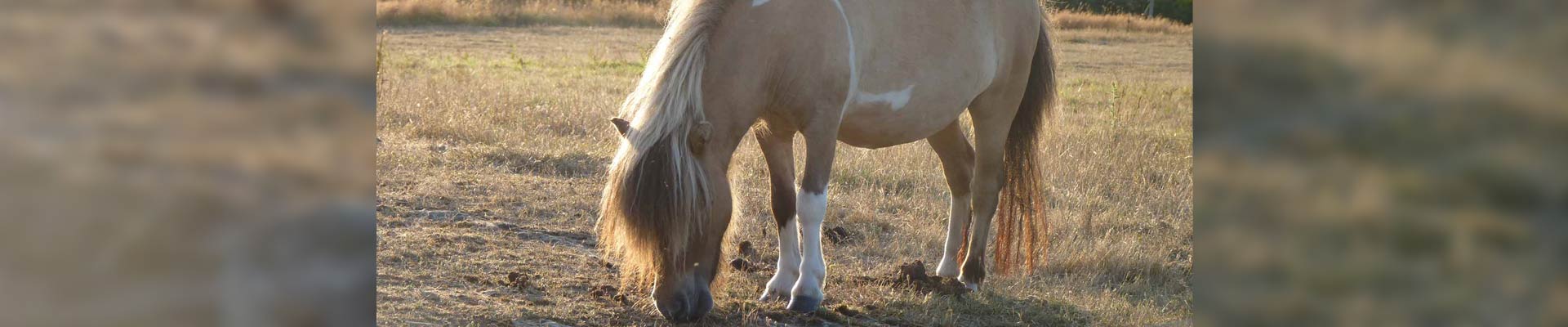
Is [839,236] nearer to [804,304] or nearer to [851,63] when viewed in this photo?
[804,304]

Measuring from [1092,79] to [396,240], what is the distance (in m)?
12.2

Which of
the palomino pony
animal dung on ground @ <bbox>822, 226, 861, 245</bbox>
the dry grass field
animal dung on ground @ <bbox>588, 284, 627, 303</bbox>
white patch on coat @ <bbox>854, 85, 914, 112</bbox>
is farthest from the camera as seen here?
animal dung on ground @ <bbox>822, 226, 861, 245</bbox>

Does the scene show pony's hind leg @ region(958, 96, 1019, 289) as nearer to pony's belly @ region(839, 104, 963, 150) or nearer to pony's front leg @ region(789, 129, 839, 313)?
pony's belly @ region(839, 104, 963, 150)

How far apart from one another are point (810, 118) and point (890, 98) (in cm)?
52

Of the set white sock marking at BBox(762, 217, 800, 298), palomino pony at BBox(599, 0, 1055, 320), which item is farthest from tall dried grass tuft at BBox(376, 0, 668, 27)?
white sock marking at BBox(762, 217, 800, 298)

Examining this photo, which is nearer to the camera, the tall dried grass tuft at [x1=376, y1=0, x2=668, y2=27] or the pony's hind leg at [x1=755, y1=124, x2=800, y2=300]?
the pony's hind leg at [x1=755, y1=124, x2=800, y2=300]

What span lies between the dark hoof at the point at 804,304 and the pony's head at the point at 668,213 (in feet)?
2.28

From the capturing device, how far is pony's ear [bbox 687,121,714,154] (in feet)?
11.8

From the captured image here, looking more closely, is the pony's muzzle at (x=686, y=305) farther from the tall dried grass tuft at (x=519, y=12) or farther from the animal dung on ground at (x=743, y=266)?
the tall dried grass tuft at (x=519, y=12)
